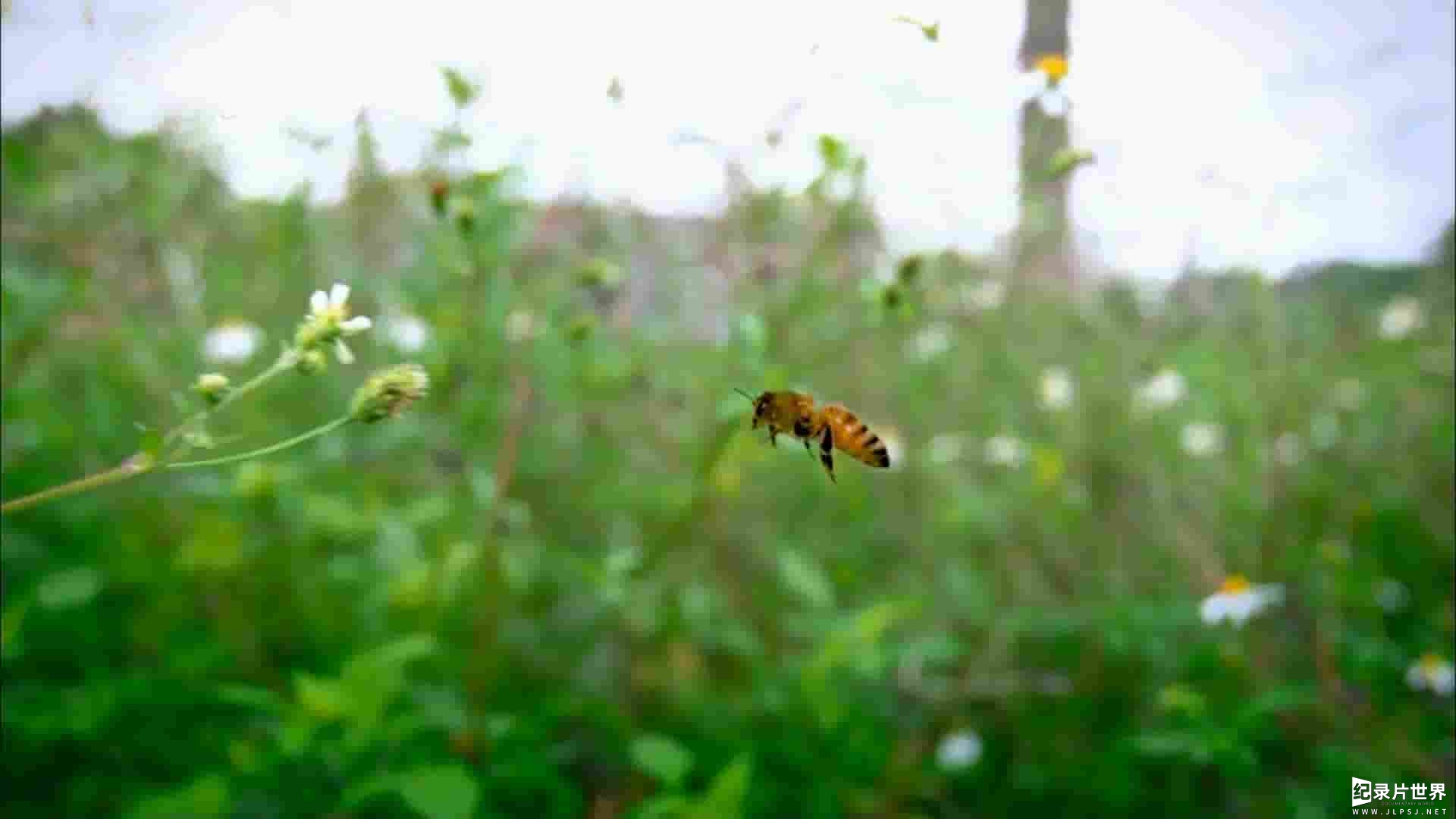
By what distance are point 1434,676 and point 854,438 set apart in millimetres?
1266

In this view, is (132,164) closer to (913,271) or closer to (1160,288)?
(913,271)

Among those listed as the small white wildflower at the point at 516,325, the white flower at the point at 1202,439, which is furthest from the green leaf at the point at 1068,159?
the white flower at the point at 1202,439

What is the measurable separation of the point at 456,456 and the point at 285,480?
386 millimetres

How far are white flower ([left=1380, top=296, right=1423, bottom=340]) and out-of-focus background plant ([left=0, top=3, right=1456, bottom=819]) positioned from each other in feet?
0.57

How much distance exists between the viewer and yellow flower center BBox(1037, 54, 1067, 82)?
1280mm

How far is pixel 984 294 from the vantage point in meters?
2.71

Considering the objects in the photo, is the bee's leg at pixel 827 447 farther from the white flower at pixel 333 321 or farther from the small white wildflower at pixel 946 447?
the small white wildflower at pixel 946 447

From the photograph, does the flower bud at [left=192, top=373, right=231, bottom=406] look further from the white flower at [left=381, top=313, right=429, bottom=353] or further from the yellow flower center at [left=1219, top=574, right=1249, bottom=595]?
the yellow flower center at [left=1219, top=574, right=1249, bottom=595]

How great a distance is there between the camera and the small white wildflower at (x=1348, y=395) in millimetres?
2758

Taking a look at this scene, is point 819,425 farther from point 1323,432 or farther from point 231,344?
point 1323,432

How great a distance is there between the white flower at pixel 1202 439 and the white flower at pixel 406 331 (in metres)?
1.84

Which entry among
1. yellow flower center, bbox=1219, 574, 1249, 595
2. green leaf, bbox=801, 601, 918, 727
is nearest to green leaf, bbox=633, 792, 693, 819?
green leaf, bbox=801, 601, 918, 727

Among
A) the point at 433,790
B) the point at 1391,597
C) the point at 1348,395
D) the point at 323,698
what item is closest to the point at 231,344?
the point at 323,698

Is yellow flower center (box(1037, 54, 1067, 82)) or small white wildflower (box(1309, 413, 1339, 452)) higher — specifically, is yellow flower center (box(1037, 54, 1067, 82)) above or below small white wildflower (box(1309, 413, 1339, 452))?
below
